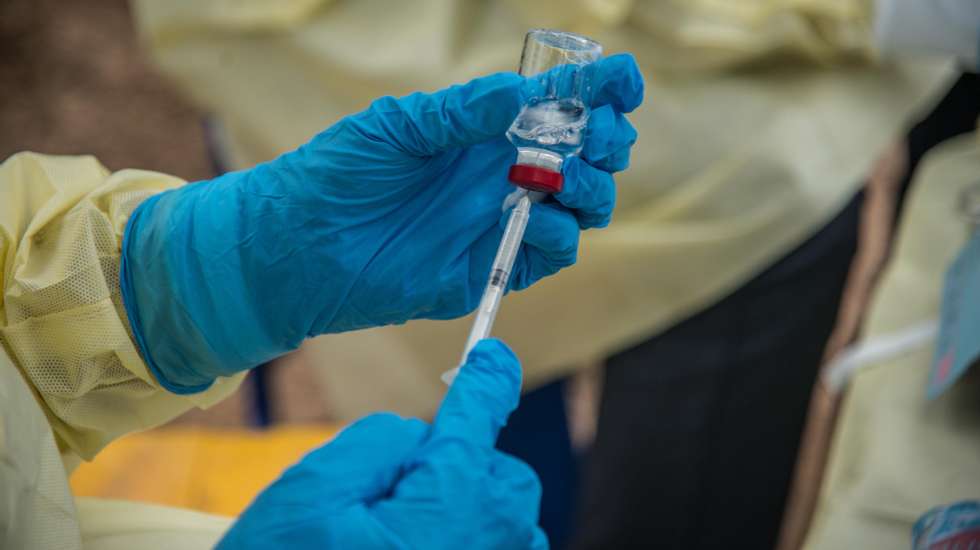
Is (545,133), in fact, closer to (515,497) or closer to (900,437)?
(515,497)

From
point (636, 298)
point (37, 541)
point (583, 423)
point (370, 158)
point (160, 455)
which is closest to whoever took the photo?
point (37, 541)

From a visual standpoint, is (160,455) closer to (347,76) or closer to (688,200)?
(347,76)

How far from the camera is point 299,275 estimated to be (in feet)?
2.43

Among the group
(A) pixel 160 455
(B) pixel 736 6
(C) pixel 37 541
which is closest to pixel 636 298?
(B) pixel 736 6

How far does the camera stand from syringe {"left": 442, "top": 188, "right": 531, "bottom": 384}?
0.66m

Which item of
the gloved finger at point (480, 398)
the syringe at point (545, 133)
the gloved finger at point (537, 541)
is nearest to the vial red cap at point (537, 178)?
the syringe at point (545, 133)

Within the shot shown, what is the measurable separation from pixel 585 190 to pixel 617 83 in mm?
82

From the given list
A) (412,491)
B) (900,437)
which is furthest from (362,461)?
(900,437)

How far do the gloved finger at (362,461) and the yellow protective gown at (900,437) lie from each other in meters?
0.45

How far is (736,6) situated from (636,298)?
0.41 metres

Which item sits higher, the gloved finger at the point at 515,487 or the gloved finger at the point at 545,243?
the gloved finger at the point at 545,243

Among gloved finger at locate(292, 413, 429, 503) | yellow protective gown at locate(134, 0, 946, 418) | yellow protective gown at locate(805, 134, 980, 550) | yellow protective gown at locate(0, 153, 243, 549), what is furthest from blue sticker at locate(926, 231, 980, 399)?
yellow protective gown at locate(0, 153, 243, 549)

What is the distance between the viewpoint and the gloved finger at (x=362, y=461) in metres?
0.56

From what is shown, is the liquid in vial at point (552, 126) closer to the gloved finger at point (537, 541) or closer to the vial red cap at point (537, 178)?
the vial red cap at point (537, 178)
